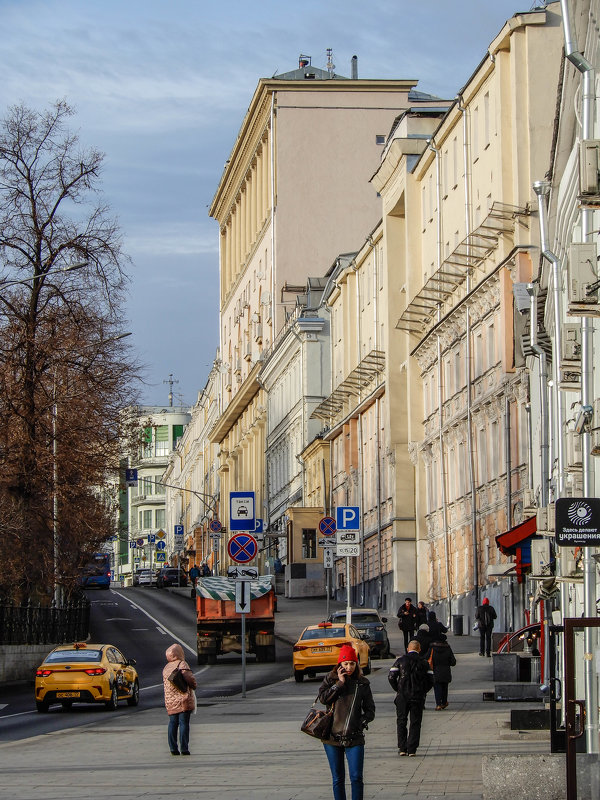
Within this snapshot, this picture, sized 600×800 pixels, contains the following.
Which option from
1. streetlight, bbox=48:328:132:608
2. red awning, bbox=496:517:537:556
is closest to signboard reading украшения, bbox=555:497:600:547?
red awning, bbox=496:517:537:556

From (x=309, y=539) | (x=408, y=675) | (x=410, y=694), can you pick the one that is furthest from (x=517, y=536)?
(x=309, y=539)

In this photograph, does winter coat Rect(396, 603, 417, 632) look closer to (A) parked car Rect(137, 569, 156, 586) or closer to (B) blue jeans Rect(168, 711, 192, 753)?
(B) blue jeans Rect(168, 711, 192, 753)

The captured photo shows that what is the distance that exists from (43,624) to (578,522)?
34154 millimetres

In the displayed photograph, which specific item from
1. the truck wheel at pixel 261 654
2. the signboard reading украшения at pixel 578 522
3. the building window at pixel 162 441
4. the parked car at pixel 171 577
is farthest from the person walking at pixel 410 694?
the building window at pixel 162 441

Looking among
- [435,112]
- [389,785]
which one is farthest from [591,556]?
[435,112]

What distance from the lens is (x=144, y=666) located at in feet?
143

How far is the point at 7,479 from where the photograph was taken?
141ft

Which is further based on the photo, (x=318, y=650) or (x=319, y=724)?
(x=318, y=650)

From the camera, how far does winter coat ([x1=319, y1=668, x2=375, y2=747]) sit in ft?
42.7

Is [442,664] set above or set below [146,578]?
below

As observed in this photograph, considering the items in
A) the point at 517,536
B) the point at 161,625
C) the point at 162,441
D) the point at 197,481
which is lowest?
the point at 161,625

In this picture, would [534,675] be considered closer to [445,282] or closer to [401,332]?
[445,282]

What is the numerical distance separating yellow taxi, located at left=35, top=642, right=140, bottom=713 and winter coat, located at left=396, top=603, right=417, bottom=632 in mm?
12923

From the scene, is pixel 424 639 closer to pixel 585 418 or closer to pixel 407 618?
pixel 407 618
